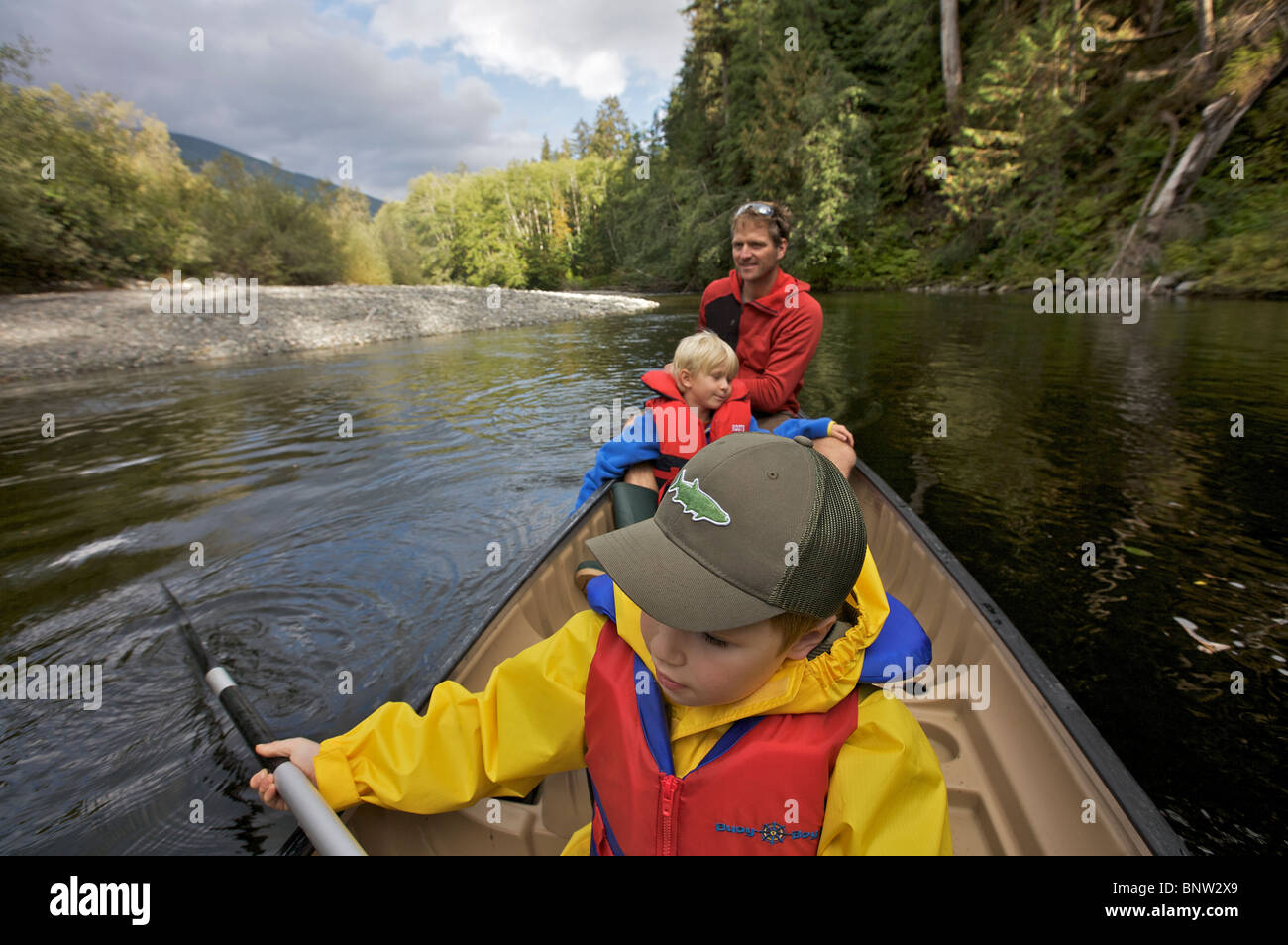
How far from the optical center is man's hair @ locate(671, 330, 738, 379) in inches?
124

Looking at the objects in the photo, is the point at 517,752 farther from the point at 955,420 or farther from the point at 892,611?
the point at 955,420

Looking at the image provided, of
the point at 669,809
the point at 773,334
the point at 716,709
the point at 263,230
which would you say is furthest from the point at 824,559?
the point at 263,230

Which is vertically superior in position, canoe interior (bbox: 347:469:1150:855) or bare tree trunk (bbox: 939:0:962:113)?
bare tree trunk (bbox: 939:0:962:113)

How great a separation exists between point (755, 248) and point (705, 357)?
117 cm

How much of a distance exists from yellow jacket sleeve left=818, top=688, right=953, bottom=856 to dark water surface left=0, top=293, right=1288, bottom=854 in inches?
60.0

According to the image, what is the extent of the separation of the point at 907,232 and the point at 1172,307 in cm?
1445

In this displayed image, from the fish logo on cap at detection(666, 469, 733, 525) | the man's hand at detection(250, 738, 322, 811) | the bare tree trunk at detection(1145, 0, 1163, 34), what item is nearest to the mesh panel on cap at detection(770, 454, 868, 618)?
the fish logo on cap at detection(666, 469, 733, 525)

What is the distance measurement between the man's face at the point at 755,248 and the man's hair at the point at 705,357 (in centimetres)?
85

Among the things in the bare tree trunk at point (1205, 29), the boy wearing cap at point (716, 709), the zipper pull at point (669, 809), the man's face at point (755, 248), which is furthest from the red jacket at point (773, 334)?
the bare tree trunk at point (1205, 29)

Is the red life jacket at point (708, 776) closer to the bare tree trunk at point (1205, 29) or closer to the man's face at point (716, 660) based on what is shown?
the man's face at point (716, 660)

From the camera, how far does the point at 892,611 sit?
50.1 inches

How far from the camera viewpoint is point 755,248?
3.85m

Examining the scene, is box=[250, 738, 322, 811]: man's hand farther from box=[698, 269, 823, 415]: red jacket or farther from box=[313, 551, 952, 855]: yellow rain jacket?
box=[698, 269, 823, 415]: red jacket
